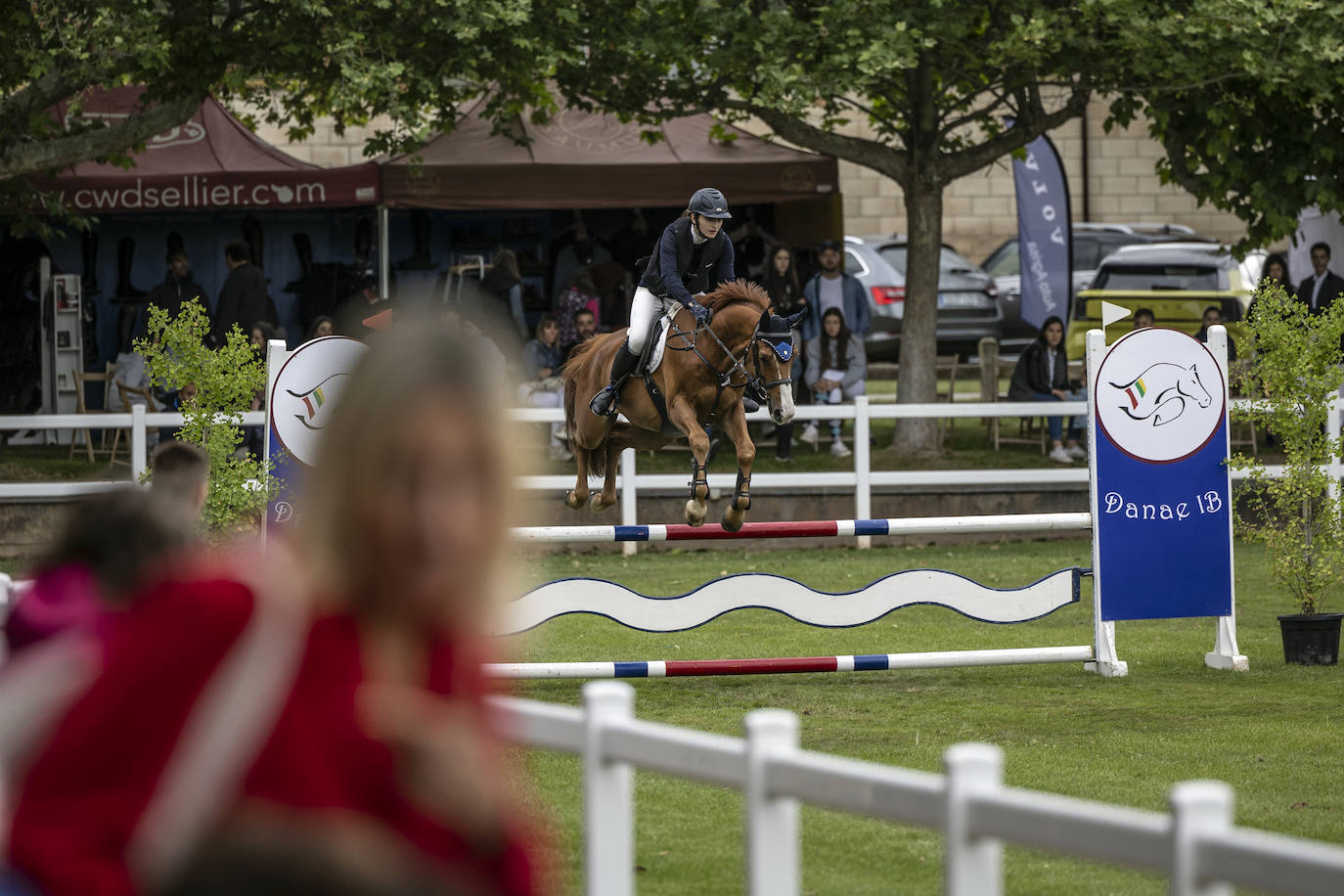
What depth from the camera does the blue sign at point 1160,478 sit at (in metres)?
10.2

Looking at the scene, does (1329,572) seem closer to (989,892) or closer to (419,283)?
(989,892)

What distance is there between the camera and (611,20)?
1714 cm

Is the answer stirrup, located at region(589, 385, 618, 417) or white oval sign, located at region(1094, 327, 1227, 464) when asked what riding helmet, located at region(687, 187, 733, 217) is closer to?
stirrup, located at region(589, 385, 618, 417)

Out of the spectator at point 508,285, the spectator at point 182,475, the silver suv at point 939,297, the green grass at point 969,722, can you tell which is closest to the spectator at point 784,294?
the spectator at point 508,285

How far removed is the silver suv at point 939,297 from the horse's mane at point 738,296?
49.8 ft

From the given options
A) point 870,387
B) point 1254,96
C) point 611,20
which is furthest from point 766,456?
point 870,387

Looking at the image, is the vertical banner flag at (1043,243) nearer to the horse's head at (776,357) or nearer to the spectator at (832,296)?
the spectator at (832,296)

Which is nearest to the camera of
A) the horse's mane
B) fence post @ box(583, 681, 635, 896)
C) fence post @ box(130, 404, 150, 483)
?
fence post @ box(583, 681, 635, 896)

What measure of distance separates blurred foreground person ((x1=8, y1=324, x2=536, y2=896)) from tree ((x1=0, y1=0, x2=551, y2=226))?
13.9m

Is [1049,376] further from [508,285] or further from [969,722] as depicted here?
[969,722]

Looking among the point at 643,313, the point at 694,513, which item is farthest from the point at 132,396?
the point at 694,513

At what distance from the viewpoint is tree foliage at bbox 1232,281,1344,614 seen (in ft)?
34.5

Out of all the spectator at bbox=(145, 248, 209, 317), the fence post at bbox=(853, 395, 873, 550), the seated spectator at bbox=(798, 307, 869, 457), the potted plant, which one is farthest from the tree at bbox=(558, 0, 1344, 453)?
the potted plant

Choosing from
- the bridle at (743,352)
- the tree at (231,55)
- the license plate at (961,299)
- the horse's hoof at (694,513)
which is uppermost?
the tree at (231,55)
